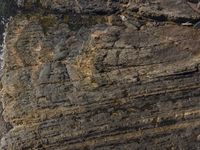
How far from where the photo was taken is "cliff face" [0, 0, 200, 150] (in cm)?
1980

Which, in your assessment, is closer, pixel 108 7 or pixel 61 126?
pixel 61 126

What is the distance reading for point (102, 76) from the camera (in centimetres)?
2114

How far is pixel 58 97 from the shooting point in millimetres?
20531

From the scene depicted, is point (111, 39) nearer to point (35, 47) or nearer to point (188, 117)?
point (35, 47)

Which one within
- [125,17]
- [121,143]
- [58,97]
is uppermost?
[125,17]

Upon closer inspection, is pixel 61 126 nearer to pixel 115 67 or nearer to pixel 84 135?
pixel 84 135

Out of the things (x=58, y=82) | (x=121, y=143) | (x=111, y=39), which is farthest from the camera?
(x=111, y=39)

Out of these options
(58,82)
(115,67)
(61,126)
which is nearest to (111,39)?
(115,67)

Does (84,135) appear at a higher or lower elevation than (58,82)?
lower

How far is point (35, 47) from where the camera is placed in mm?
22500

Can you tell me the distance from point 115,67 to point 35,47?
3626mm

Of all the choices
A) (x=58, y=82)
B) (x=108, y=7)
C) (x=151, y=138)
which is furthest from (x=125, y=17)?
(x=151, y=138)

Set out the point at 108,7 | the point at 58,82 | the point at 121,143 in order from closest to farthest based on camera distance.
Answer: the point at 121,143 → the point at 58,82 → the point at 108,7

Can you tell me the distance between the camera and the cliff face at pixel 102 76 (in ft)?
65.0
